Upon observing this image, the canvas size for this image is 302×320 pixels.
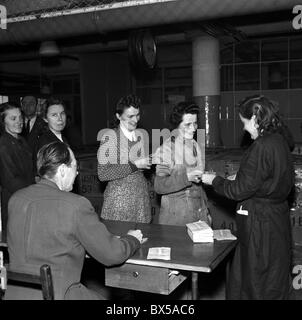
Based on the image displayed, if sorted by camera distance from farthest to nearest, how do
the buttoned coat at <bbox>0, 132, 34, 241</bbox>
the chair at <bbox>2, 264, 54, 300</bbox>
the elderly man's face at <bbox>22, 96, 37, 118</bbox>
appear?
the elderly man's face at <bbox>22, 96, 37, 118</bbox> → the buttoned coat at <bbox>0, 132, 34, 241</bbox> → the chair at <bbox>2, 264, 54, 300</bbox>

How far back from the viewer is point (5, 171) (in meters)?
3.37

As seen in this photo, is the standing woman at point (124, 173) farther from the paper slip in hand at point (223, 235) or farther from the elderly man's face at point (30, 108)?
the elderly man's face at point (30, 108)

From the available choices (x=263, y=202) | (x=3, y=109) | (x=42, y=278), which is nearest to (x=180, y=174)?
(x=263, y=202)

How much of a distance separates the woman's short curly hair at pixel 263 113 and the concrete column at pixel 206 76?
20.0ft

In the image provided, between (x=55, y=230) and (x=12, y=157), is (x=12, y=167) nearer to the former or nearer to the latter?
(x=12, y=157)

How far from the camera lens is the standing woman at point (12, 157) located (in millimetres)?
Result: 3375

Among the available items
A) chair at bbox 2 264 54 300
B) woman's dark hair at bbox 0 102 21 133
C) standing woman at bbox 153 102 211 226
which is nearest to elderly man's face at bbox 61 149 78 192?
chair at bbox 2 264 54 300

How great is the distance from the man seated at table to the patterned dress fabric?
1007mm

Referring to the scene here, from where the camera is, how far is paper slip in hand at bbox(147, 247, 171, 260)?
7.74 feet

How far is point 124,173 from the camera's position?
3.12m

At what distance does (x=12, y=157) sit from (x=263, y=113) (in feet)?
6.80

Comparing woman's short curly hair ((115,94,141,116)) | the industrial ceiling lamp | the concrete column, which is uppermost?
the industrial ceiling lamp

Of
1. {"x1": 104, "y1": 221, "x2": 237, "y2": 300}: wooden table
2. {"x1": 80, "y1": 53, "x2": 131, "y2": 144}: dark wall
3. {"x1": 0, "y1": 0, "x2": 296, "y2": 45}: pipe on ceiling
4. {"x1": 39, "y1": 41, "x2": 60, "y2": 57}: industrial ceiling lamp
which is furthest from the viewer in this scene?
{"x1": 80, "y1": 53, "x2": 131, "y2": 144}: dark wall

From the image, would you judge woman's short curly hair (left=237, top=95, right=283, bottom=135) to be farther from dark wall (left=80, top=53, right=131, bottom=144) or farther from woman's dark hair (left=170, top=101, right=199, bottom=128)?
dark wall (left=80, top=53, right=131, bottom=144)
